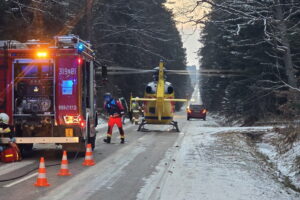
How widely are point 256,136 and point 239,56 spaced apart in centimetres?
1398

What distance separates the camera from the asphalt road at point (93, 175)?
8.48m

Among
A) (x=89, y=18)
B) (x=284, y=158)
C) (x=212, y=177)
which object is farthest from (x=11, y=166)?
(x=89, y=18)

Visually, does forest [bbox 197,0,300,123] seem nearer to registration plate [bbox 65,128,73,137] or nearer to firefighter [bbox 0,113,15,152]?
registration plate [bbox 65,128,73,137]

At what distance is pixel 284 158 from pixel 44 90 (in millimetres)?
7005

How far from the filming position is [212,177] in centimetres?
1032

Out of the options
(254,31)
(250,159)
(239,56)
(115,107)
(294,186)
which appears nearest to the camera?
(294,186)

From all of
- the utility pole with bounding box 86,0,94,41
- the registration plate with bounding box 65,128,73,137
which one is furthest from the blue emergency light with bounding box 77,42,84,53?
the utility pole with bounding box 86,0,94,41

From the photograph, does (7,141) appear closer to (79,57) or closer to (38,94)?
(38,94)

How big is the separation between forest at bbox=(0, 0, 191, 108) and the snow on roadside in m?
5.75

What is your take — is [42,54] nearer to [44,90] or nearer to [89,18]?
[44,90]

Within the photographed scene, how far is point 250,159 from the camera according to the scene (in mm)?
13500

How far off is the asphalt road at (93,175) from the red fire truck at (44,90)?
76 cm

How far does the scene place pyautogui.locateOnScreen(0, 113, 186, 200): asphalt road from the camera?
8.48 meters

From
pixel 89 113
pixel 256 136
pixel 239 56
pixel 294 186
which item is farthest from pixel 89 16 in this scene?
pixel 294 186
